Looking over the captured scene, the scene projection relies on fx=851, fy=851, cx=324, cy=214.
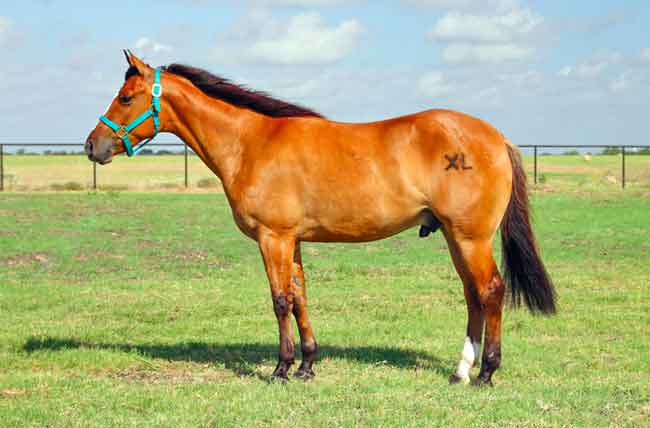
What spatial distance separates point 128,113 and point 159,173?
43.4 meters

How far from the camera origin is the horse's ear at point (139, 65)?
286 inches

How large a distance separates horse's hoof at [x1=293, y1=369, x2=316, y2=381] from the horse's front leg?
0.31ft

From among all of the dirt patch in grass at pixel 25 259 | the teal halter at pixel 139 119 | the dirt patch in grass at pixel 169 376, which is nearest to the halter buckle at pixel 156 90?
the teal halter at pixel 139 119

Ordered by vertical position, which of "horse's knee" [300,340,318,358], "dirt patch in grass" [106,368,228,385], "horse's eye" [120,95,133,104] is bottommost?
"dirt patch in grass" [106,368,228,385]

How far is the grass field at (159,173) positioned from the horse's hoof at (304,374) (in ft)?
83.9

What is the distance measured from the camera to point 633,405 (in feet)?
19.2

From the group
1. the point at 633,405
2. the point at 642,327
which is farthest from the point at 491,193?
the point at 642,327

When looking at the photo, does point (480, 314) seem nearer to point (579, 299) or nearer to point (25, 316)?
point (579, 299)

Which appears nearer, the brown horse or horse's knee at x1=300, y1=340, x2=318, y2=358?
the brown horse

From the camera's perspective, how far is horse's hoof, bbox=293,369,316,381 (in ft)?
23.0

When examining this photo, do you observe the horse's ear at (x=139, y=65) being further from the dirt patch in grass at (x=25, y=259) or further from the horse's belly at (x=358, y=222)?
the dirt patch in grass at (x=25, y=259)

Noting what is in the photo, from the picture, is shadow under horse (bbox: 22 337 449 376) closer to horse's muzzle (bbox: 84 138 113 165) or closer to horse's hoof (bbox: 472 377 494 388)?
horse's hoof (bbox: 472 377 494 388)

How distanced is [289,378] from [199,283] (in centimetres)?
561

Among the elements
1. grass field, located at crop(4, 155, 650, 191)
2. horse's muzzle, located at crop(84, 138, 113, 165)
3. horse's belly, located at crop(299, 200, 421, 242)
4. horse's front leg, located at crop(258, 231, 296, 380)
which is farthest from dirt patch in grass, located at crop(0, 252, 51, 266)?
Answer: grass field, located at crop(4, 155, 650, 191)
